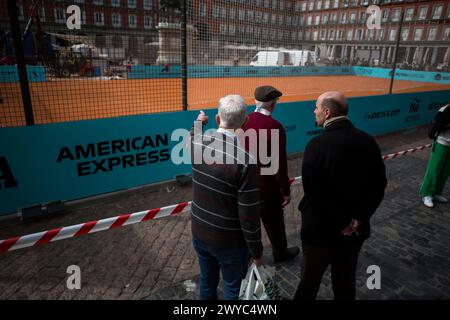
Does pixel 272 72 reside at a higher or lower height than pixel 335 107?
lower

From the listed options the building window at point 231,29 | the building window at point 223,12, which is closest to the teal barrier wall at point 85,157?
the building window at point 223,12

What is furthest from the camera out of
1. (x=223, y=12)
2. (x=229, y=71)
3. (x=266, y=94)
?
(x=229, y=71)

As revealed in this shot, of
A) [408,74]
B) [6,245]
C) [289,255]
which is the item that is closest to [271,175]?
[289,255]

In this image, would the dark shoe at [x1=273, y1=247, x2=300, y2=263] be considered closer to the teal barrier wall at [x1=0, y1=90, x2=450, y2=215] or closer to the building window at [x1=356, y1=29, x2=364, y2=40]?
the teal barrier wall at [x1=0, y1=90, x2=450, y2=215]

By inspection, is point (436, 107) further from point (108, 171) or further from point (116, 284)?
point (116, 284)

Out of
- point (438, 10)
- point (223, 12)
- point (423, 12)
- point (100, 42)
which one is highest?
point (438, 10)

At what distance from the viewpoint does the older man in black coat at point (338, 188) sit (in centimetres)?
223

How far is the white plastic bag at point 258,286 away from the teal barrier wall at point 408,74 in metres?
28.7

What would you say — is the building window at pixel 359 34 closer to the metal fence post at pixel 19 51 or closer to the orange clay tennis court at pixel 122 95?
the orange clay tennis court at pixel 122 95

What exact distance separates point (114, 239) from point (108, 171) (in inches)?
56.9

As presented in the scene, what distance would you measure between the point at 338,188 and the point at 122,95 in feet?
39.5

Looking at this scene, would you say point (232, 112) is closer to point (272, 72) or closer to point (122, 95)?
point (122, 95)

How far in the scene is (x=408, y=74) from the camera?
27422mm
